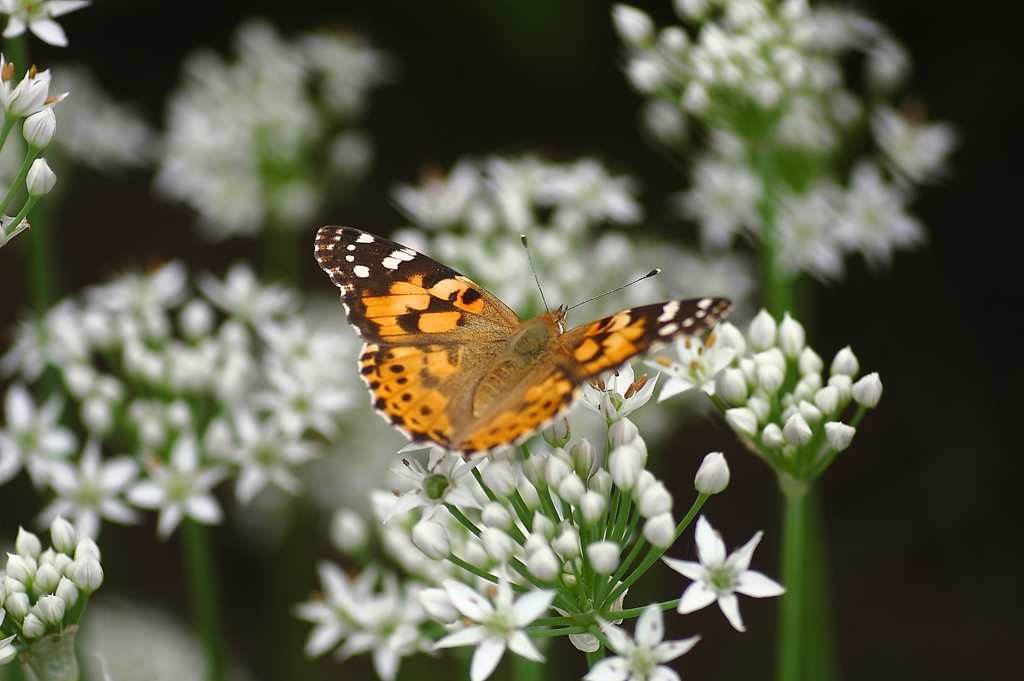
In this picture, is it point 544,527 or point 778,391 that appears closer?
point 544,527

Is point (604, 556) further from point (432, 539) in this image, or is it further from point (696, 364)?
Answer: point (696, 364)

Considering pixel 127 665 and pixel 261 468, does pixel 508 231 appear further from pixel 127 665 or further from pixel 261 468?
pixel 127 665

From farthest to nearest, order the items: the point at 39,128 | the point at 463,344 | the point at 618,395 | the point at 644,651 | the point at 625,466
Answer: the point at 463,344 → the point at 618,395 → the point at 39,128 → the point at 625,466 → the point at 644,651

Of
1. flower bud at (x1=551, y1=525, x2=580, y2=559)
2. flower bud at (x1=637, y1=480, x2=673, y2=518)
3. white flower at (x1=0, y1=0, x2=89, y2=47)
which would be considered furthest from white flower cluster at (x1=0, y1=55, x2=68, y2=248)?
flower bud at (x1=637, y1=480, x2=673, y2=518)

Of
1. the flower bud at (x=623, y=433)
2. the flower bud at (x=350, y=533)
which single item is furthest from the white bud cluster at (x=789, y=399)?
the flower bud at (x=350, y=533)

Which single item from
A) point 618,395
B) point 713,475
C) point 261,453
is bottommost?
point 261,453

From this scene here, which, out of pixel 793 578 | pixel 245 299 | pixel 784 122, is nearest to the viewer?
pixel 793 578

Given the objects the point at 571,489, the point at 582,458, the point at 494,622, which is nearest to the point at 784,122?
the point at 582,458
